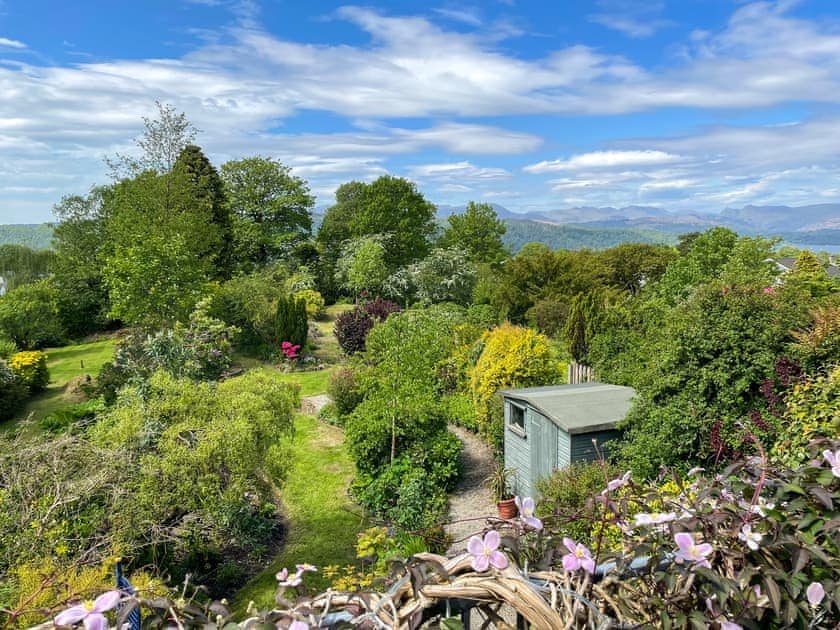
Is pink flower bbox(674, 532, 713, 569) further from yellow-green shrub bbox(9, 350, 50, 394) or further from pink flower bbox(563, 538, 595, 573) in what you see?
yellow-green shrub bbox(9, 350, 50, 394)

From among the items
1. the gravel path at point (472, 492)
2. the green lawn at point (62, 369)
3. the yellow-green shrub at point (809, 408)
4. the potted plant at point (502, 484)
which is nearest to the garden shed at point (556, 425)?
the potted plant at point (502, 484)

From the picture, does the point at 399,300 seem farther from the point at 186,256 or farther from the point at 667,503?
the point at 667,503

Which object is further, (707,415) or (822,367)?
(707,415)

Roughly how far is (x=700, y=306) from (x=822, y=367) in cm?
150

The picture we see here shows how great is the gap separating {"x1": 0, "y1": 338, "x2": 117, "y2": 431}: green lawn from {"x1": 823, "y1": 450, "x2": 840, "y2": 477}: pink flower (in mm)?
15127

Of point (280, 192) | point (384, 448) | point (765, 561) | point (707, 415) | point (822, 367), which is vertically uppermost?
point (280, 192)

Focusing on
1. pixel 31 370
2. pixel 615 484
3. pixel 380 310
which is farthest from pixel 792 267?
pixel 31 370

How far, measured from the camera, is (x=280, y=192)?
111 ft

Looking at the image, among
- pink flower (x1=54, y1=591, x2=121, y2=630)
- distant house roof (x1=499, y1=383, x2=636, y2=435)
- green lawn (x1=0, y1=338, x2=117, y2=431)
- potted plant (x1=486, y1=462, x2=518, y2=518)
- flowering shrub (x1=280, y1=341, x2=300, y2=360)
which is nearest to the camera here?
pink flower (x1=54, y1=591, x2=121, y2=630)

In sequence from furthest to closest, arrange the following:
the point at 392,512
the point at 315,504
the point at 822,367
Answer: the point at 315,504 < the point at 392,512 < the point at 822,367

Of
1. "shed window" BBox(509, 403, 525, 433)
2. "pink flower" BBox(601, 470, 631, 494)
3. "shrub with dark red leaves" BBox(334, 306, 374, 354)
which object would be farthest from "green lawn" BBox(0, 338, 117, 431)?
"pink flower" BBox(601, 470, 631, 494)

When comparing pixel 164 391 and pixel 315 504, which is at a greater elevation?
pixel 164 391

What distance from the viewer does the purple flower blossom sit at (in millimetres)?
1287

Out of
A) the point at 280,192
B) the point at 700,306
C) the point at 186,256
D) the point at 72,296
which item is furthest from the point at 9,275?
the point at 700,306
